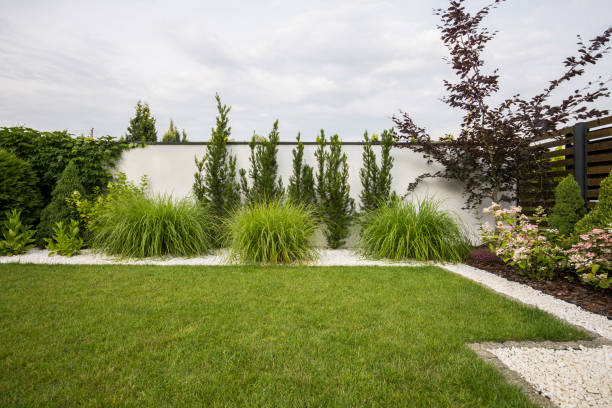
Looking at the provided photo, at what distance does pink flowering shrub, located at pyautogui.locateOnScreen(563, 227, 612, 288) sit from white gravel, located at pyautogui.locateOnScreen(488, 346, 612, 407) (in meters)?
1.26

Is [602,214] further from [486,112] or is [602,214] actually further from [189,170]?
[189,170]

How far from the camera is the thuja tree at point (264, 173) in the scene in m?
5.93

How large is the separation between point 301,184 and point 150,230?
282 cm

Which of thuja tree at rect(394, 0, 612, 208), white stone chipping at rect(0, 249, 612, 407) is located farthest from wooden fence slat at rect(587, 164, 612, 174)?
white stone chipping at rect(0, 249, 612, 407)

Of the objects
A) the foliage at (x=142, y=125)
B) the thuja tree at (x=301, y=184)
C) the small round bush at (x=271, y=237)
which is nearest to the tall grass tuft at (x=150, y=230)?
the small round bush at (x=271, y=237)

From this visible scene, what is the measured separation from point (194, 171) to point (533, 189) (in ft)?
21.3

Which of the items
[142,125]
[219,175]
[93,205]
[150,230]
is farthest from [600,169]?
[142,125]

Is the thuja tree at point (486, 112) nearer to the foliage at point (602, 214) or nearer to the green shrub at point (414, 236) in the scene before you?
the green shrub at point (414, 236)

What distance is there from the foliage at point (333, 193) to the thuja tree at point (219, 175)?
172 cm

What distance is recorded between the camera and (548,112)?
4.83 metres

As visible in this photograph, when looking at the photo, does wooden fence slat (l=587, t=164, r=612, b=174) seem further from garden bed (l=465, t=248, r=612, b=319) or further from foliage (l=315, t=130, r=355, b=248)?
foliage (l=315, t=130, r=355, b=248)

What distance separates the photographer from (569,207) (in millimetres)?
3967

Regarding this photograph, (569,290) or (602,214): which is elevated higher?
(602,214)

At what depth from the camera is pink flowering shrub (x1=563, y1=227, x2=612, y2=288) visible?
9.44ft
